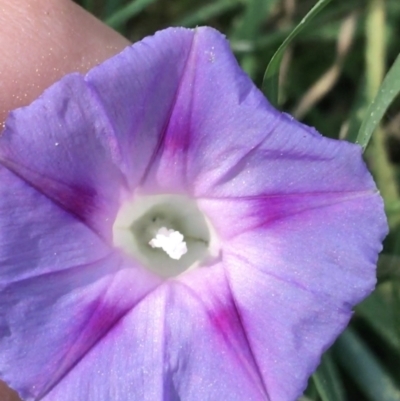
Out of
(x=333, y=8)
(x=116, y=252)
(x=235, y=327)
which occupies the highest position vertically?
(x=333, y=8)

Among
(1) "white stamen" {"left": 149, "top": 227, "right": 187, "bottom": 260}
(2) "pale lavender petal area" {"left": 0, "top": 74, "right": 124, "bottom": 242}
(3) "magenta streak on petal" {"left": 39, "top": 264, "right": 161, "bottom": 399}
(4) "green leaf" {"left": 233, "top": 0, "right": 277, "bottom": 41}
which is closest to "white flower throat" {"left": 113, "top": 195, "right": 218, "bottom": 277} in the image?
(1) "white stamen" {"left": 149, "top": 227, "right": 187, "bottom": 260}

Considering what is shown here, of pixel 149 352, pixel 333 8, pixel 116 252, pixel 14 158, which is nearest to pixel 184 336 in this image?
pixel 149 352

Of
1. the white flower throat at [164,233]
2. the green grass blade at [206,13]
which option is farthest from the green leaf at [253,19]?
the white flower throat at [164,233]

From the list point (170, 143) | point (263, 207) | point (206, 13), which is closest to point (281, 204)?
point (263, 207)

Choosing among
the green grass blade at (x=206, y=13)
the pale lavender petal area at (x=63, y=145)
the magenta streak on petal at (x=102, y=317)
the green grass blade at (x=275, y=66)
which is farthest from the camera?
the green grass blade at (x=206, y=13)

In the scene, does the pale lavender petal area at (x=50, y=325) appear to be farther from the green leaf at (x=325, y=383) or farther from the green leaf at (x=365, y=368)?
the green leaf at (x=365, y=368)

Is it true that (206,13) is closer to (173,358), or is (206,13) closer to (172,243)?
(172,243)

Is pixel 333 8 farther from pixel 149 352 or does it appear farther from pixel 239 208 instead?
pixel 149 352
